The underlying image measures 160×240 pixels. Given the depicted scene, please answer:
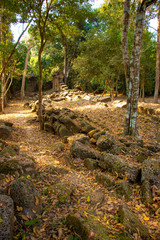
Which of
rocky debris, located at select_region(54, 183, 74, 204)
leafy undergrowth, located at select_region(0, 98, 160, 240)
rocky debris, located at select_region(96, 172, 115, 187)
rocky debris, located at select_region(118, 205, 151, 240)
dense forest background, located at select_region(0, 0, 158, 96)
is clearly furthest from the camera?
dense forest background, located at select_region(0, 0, 158, 96)

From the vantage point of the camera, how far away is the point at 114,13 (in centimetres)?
957

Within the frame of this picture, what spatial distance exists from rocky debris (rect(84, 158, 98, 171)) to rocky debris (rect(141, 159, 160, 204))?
147 cm

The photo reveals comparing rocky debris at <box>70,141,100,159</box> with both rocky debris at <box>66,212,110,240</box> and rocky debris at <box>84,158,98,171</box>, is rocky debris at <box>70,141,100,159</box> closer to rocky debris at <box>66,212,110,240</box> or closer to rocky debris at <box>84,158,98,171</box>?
rocky debris at <box>84,158,98,171</box>

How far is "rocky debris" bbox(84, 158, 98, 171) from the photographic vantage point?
512cm

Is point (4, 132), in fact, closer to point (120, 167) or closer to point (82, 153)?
point (82, 153)

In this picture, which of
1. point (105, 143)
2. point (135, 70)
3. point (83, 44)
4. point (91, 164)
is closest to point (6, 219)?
point (91, 164)

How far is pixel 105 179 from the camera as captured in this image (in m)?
4.45

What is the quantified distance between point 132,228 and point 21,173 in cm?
256

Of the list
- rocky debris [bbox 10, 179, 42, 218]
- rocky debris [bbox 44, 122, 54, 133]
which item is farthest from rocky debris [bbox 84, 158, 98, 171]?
rocky debris [bbox 44, 122, 54, 133]

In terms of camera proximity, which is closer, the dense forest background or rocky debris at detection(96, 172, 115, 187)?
rocky debris at detection(96, 172, 115, 187)

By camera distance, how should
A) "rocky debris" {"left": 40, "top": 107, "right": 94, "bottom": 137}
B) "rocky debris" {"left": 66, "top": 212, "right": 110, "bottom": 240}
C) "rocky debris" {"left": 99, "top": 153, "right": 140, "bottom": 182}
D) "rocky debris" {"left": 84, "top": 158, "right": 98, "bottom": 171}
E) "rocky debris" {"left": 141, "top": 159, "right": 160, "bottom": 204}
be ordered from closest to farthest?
"rocky debris" {"left": 66, "top": 212, "right": 110, "bottom": 240} < "rocky debris" {"left": 141, "top": 159, "right": 160, "bottom": 204} < "rocky debris" {"left": 99, "top": 153, "right": 140, "bottom": 182} < "rocky debris" {"left": 84, "top": 158, "right": 98, "bottom": 171} < "rocky debris" {"left": 40, "top": 107, "right": 94, "bottom": 137}

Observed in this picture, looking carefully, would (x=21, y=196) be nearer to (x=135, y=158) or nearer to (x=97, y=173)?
(x=97, y=173)

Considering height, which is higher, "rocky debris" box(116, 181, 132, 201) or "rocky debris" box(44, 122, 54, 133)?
"rocky debris" box(44, 122, 54, 133)

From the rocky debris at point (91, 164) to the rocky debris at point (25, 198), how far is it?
2.47 meters
